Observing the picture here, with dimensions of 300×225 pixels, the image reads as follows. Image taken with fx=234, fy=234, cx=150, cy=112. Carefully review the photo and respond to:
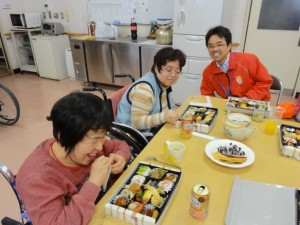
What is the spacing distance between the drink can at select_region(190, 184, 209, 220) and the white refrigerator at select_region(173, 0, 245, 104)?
2.48 metres

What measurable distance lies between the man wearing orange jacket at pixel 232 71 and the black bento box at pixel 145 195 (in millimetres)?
1201

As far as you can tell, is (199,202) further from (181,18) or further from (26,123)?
(26,123)

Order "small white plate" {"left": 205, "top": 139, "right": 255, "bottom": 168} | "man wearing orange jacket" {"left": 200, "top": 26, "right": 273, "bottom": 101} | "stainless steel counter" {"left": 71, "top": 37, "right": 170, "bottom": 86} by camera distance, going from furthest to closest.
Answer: "stainless steel counter" {"left": 71, "top": 37, "right": 170, "bottom": 86}, "man wearing orange jacket" {"left": 200, "top": 26, "right": 273, "bottom": 101}, "small white plate" {"left": 205, "top": 139, "right": 255, "bottom": 168}

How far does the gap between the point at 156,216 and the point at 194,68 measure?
2597 mm

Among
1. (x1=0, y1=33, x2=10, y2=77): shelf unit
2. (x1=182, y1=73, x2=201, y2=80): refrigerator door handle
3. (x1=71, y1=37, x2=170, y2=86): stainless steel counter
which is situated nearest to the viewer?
(x1=182, y1=73, x2=201, y2=80): refrigerator door handle

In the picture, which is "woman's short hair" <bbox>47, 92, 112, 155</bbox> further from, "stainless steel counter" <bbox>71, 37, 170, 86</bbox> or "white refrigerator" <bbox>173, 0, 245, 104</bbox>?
"stainless steel counter" <bbox>71, 37, 170, 86</bbox>

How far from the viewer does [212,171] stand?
3.21ft

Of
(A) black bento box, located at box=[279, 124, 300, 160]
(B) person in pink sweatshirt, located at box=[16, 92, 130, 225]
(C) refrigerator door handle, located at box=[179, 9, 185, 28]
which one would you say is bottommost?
(A) black bento box, located at box=[279, 124, 300, 160]

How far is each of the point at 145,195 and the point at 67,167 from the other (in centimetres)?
31

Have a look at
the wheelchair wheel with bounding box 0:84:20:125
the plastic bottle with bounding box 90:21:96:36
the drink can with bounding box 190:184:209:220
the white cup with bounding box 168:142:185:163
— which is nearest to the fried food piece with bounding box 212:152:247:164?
the white cup with bounding box 168:142:185:163

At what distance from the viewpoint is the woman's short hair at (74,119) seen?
751 millimetres

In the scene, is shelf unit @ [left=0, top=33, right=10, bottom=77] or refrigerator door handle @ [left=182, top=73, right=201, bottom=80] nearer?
refrigerator door handle @ [left=182, top=73, right=201, bottom=80]

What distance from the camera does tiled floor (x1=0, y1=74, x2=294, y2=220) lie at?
1879mm

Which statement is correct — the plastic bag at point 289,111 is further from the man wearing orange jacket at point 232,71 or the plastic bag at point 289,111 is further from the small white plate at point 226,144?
the small white plate at point 226,144
